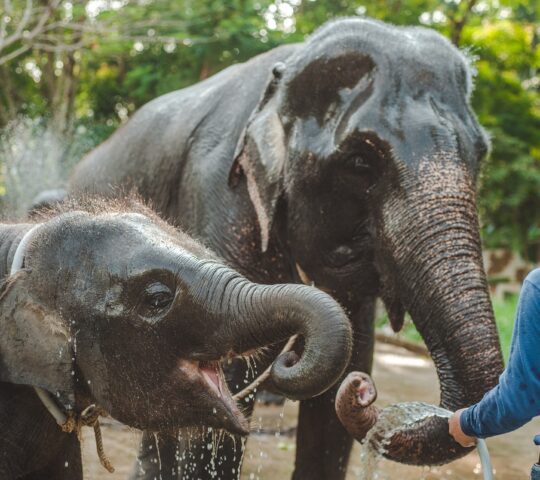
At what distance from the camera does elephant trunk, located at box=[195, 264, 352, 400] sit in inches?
99.9

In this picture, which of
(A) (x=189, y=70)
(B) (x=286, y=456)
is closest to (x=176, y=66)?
(A) (x=189, y=70)

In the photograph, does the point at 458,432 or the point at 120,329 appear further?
the point at 458,432

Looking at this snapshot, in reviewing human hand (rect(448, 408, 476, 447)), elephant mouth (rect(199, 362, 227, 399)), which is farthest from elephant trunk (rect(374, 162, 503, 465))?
elephant mouth (rect(199, 362, 227, 399))

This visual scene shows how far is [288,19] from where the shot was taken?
12.2 metres

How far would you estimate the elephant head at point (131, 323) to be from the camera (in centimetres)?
281

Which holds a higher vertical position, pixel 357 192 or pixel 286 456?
pixel 357 192

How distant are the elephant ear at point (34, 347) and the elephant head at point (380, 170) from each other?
1501 mm

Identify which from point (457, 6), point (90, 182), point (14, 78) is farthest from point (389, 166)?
point (14, 78)

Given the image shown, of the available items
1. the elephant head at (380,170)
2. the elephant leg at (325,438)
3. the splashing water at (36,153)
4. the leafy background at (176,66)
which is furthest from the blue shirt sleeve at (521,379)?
the splashing water at (36,153)

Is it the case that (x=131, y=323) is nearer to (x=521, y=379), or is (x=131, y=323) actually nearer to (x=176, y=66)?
(x=521, y=379)

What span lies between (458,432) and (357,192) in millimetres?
1509

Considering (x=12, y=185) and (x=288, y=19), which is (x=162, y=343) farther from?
(x=12, y=185)

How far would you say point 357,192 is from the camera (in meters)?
4.29

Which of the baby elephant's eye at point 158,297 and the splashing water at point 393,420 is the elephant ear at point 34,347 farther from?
the splashing water at point 393,420
